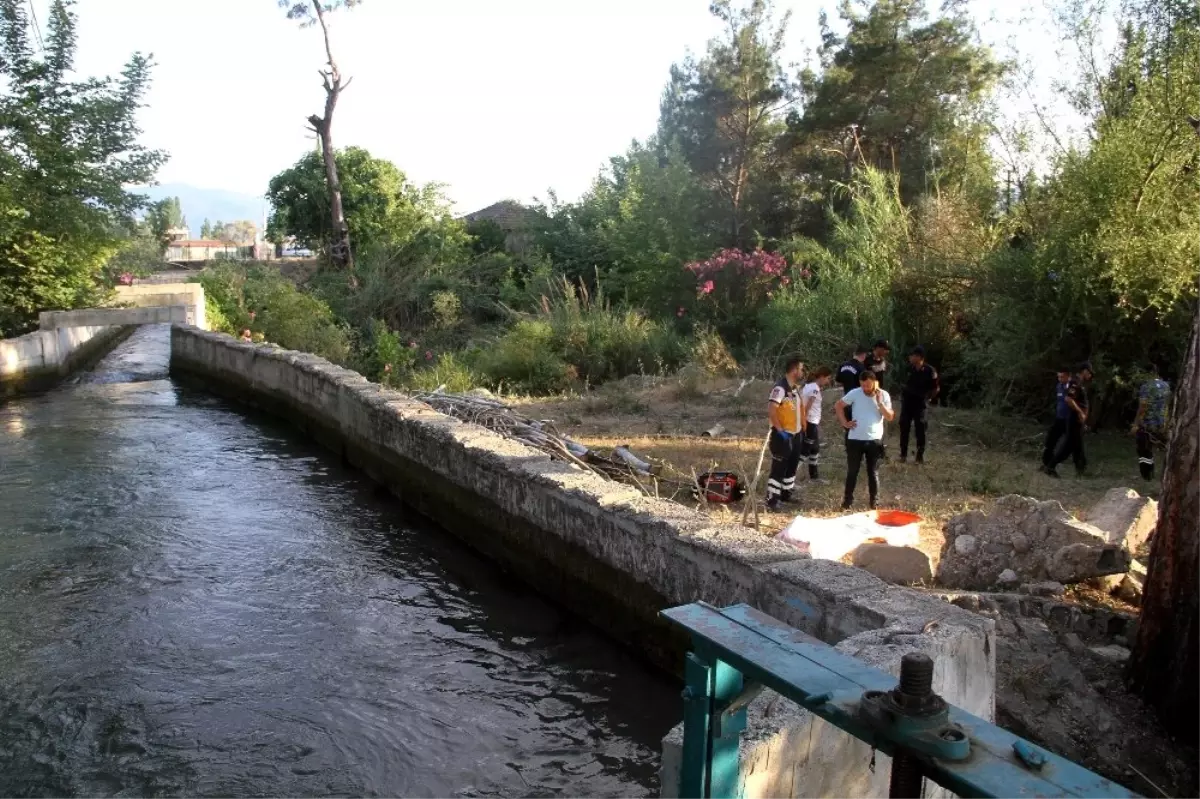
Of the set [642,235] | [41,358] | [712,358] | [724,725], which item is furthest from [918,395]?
[41,358]

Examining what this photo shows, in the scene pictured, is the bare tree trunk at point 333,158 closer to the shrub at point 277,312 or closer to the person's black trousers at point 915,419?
the shrub at point 277,312

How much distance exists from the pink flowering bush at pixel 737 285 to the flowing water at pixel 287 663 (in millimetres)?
10494

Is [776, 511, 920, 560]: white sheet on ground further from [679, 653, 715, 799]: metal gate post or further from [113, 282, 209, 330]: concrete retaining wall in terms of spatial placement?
[113, 282, 209, 330]: concrete retaining wall

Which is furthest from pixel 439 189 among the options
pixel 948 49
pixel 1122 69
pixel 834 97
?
pixel 1122 69

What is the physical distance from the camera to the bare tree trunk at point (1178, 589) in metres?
4.37

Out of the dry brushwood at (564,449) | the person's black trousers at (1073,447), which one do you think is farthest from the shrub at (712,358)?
the person's black trousers at (1073,447)

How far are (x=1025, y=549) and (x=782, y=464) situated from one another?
2555 millimetres

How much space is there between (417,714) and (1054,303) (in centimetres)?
908

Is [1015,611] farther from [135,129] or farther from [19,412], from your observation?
[135,129]

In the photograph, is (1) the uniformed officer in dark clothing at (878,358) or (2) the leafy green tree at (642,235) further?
(2) the leafy green tree at (642,235)

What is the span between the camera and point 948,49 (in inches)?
834

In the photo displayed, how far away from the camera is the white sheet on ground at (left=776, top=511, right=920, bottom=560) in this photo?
6.37 m

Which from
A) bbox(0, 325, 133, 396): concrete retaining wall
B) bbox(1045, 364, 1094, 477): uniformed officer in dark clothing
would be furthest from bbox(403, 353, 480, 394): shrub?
bbox(1045, 364, 1094, 477): uniformed officer in dark clothing

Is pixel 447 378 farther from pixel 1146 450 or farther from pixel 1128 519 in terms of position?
pixel 1128 519
